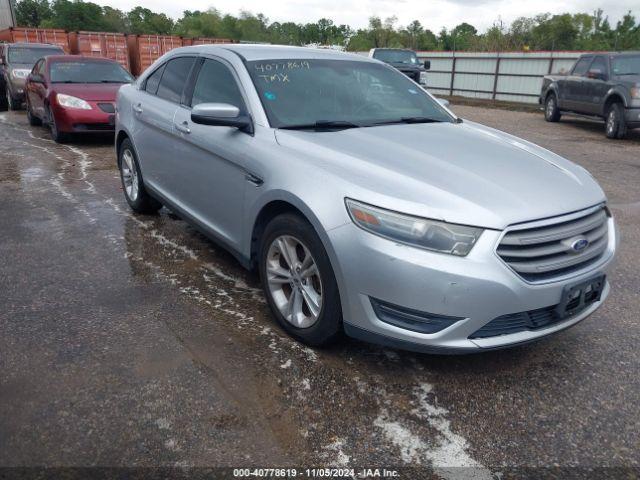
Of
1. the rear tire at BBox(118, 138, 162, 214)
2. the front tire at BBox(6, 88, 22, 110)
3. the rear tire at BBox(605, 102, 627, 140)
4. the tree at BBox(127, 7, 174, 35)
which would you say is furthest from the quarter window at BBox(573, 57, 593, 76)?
the tree at BBox(127, 7, 174, 35)

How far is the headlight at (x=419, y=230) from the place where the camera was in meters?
2.47

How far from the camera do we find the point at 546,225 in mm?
2590

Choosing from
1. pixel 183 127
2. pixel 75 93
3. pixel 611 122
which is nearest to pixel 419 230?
pixel 183 127

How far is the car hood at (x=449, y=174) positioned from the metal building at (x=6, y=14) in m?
45.9

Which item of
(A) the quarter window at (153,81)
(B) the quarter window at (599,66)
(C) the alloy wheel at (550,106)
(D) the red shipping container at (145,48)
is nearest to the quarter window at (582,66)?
(B) the quarter window at (599,66)

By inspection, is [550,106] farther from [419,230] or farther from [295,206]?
[419,230]

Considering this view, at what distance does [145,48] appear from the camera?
24.5m

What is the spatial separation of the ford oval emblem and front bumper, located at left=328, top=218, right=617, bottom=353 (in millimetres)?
147

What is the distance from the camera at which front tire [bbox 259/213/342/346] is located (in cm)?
282

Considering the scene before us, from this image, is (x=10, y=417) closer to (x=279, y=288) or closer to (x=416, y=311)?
(x=279, y=288)

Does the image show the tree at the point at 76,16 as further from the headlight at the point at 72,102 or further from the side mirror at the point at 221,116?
the side mirror at the point at 221,116

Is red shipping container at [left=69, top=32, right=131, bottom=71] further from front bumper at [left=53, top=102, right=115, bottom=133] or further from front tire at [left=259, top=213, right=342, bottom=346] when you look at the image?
front tire at [left=259, top=213, right=342, bottom=346]

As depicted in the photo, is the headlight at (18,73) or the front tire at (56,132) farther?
the headlight at (18,73)

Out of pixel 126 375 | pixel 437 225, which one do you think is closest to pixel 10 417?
pixel 126 375
